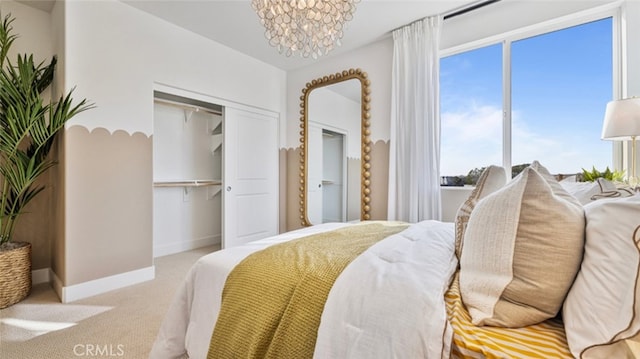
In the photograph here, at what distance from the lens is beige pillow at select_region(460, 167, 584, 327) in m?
0.72

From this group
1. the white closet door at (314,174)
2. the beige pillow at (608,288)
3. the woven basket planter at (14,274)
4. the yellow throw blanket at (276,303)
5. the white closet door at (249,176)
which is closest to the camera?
the beige pillow at (608,288)

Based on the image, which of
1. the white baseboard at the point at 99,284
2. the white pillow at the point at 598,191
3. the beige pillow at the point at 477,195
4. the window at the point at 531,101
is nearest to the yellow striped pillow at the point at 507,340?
the beige pillow at the point at 477,195

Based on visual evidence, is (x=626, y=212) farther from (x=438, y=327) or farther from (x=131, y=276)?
(x=131, y=276)

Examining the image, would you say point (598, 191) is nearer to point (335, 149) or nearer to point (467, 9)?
point (467, 9)

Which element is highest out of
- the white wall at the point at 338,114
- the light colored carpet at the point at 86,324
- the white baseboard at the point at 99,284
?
the white wall at the point at 338,114

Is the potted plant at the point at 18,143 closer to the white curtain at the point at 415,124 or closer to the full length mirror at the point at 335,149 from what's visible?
the full length mirror at the point at 335,149

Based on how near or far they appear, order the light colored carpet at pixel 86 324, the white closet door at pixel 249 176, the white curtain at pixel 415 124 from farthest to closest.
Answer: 1. the white closet door at pixel 249 176
2. the white curtain at pixel 415 124
3. the light colored carpet at pixel 86 324

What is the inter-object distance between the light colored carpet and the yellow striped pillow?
1.70 m

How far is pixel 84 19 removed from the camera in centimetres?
242

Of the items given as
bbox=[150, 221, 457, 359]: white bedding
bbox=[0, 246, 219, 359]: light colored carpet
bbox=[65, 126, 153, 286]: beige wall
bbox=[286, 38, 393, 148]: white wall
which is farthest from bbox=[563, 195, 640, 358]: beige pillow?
bbox=[65, 126, 153, 286]: beige wall

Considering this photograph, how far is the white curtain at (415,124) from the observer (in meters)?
2.80

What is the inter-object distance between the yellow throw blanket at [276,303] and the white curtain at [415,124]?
184cm

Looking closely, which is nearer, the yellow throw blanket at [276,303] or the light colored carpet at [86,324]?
the yellow throw blanket at [276,303]

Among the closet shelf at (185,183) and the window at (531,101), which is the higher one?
the window at (531,101)
